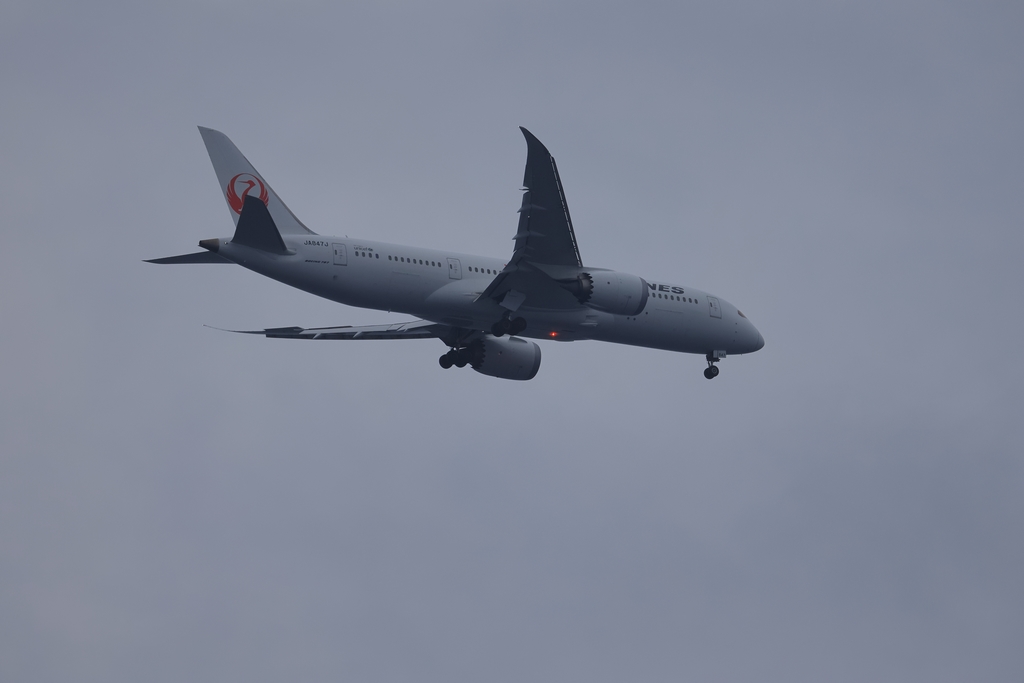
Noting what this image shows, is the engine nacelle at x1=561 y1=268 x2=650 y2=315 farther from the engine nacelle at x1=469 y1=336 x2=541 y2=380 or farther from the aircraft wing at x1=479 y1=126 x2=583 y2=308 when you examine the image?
the engine nacelle at x1=469 y1=336 x2=541 y2=380

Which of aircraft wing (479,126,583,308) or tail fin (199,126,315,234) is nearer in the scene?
aircraft wing (479,126,583,308)

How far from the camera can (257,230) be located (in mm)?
24469

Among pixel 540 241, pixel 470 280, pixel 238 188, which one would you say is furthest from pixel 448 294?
pixel 238 188

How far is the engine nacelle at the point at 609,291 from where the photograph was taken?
1060 inches

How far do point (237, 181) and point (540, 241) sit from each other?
26.2ft

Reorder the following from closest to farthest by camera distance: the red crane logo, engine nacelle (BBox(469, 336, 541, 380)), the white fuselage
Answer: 1. the white fuselage
2. the red crane logo
3. engine nacelle (BBox(469, 336, 541, 380))

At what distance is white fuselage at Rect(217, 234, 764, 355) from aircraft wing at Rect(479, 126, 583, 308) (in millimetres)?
603

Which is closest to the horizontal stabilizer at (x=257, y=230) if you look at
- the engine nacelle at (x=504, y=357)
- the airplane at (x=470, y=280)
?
the airplane at (x=470, y=280)

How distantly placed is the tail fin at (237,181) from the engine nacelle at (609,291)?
23.5 feet

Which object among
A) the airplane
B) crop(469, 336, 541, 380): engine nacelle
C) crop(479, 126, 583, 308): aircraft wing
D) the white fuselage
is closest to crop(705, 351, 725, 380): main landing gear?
the white fuselage

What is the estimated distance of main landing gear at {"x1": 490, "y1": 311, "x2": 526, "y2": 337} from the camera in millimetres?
28156

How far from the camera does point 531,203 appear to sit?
2500 centimetres

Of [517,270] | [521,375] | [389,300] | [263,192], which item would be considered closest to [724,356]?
[521,375]

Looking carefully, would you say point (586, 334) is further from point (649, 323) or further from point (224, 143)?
point (224, 143)
